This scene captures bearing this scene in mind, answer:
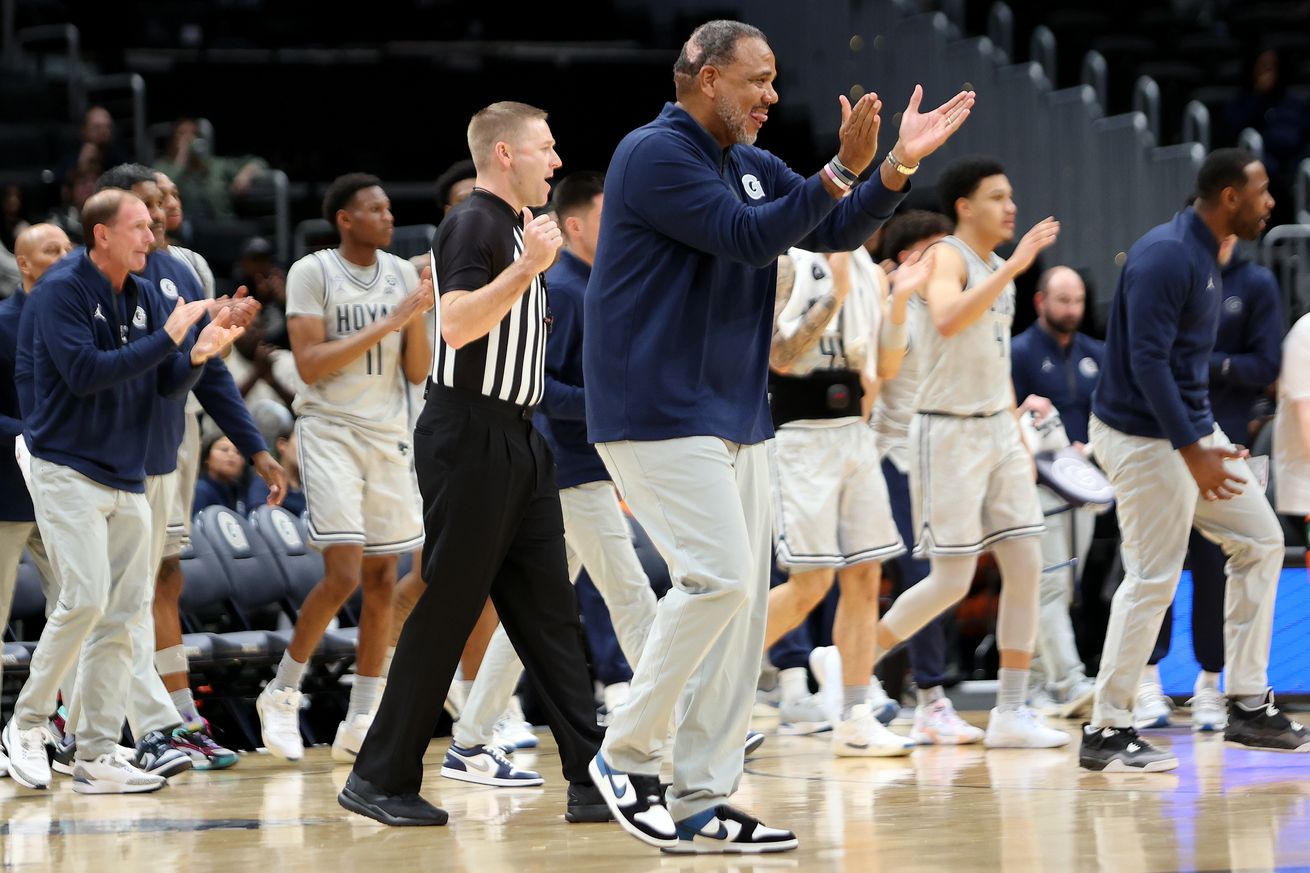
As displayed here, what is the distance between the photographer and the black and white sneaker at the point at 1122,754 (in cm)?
619

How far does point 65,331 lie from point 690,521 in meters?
2.60

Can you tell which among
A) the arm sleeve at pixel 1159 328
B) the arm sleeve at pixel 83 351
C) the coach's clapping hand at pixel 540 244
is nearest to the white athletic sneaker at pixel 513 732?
the arm sleeve at pixel 83 351

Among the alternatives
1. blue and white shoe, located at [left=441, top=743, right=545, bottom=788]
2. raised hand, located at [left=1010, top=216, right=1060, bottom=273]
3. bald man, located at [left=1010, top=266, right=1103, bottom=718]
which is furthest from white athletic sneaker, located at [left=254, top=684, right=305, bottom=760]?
bald man, located at [left=1010, top=266, right=1103, bottom=718]

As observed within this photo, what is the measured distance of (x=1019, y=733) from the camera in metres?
7.13

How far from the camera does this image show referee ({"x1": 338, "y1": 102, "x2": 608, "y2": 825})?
529 cm

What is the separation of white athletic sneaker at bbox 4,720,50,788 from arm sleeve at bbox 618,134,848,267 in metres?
3.17

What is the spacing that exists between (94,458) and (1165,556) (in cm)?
362

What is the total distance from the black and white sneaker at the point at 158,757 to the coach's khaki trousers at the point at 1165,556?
10.4 ft

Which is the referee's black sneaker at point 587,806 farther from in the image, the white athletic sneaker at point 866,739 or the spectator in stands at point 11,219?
the spectator in stands at point 11,219

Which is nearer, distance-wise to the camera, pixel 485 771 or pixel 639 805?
pixel 639 805

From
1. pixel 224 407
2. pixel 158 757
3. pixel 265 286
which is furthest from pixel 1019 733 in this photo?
pixel 265 286

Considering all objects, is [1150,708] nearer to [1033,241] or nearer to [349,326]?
[1033,241]

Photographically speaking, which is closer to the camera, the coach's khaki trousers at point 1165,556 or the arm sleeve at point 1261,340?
the coach's khaki trousers at point 1165,556

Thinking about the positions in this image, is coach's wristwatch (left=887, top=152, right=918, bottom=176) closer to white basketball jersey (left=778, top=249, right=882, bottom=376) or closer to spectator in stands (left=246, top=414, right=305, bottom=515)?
white basketball jersey (left=778, top=249, right=882, bottom=376)
